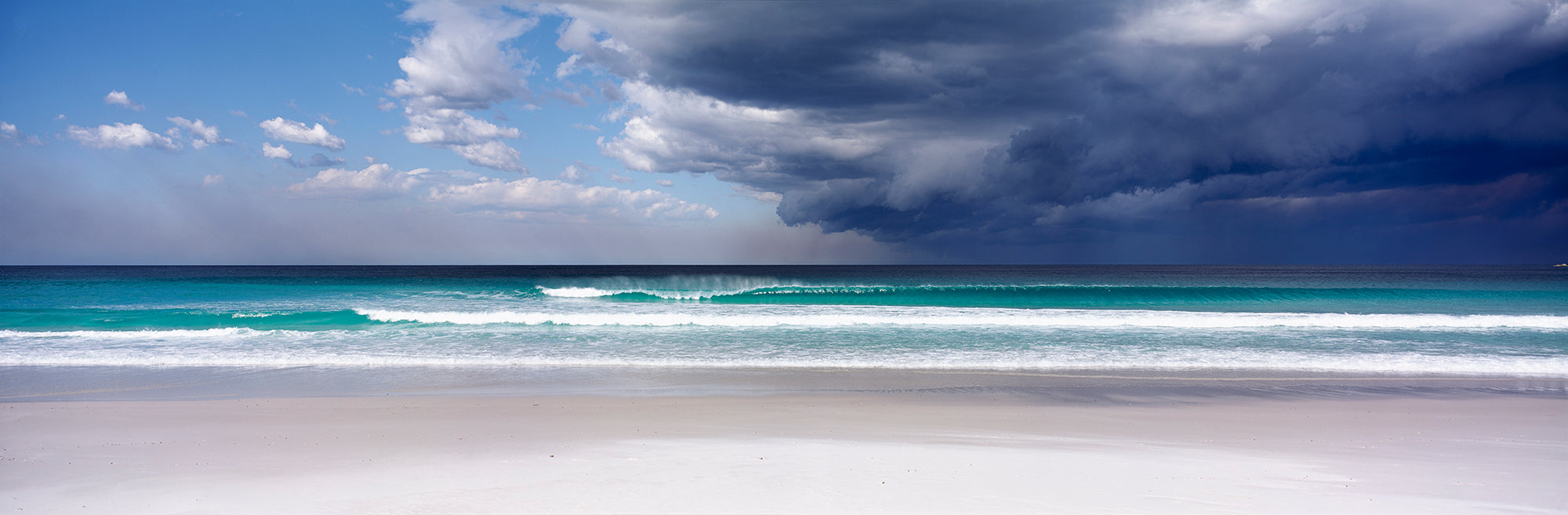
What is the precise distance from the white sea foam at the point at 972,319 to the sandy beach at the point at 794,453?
9.00 metres

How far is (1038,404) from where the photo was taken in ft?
26.0

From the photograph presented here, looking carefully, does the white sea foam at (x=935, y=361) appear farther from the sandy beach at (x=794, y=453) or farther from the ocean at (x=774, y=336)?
the sandy beach at (x=794, y=453)

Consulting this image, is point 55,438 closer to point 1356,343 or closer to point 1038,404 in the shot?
point 1038,404

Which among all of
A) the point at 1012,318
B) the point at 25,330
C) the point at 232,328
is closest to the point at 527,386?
the point at 232,328

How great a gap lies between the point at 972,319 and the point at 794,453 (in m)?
13.6

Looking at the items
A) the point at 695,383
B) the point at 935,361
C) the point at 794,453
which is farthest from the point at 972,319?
the point at 794,453

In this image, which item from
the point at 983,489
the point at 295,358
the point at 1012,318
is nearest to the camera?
the point at 983,489

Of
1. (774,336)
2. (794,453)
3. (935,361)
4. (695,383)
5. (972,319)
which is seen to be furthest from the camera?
(972,319)

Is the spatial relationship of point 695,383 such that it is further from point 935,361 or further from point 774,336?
point 774,336

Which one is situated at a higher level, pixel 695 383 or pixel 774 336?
pixel 774 336

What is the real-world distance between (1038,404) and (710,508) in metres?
Answer: 4.90

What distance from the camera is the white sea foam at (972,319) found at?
1734cm

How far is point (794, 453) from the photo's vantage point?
226 inches

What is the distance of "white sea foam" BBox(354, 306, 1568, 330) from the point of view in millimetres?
17344
